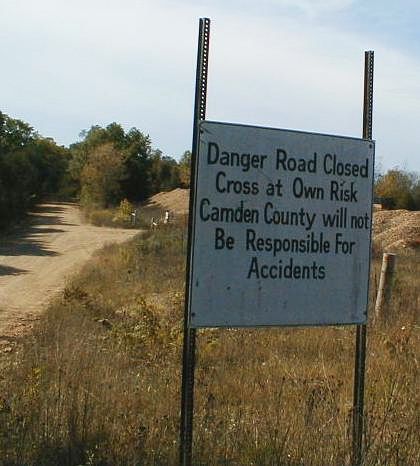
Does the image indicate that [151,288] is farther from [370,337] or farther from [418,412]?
[418,412]

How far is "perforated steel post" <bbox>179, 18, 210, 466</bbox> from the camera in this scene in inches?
169

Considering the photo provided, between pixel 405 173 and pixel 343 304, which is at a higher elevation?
pixel 405 173

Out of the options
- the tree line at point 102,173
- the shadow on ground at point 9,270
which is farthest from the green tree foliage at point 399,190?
the shadow on ground at point 9,270

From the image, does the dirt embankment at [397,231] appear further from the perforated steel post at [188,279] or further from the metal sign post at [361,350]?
the perforated steel post at [188,279]

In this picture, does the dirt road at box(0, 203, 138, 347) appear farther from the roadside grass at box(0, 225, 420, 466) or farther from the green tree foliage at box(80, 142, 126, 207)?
the green tree foliage at box(80, 142, 126, 207)

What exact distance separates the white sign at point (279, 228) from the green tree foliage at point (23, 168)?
4422 centimetres

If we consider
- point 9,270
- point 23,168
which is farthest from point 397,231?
point 23,168

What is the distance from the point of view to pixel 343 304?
4.90 metres

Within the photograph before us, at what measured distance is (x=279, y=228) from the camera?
4.62 m

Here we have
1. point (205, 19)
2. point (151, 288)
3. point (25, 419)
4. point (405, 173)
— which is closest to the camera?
point (205, 19)

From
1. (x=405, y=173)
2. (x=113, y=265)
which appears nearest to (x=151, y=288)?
(x=113, y=265)

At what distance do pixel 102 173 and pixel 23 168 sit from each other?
1753 cm

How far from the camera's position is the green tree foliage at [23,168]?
48906mm

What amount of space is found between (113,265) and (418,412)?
17.5 metres
